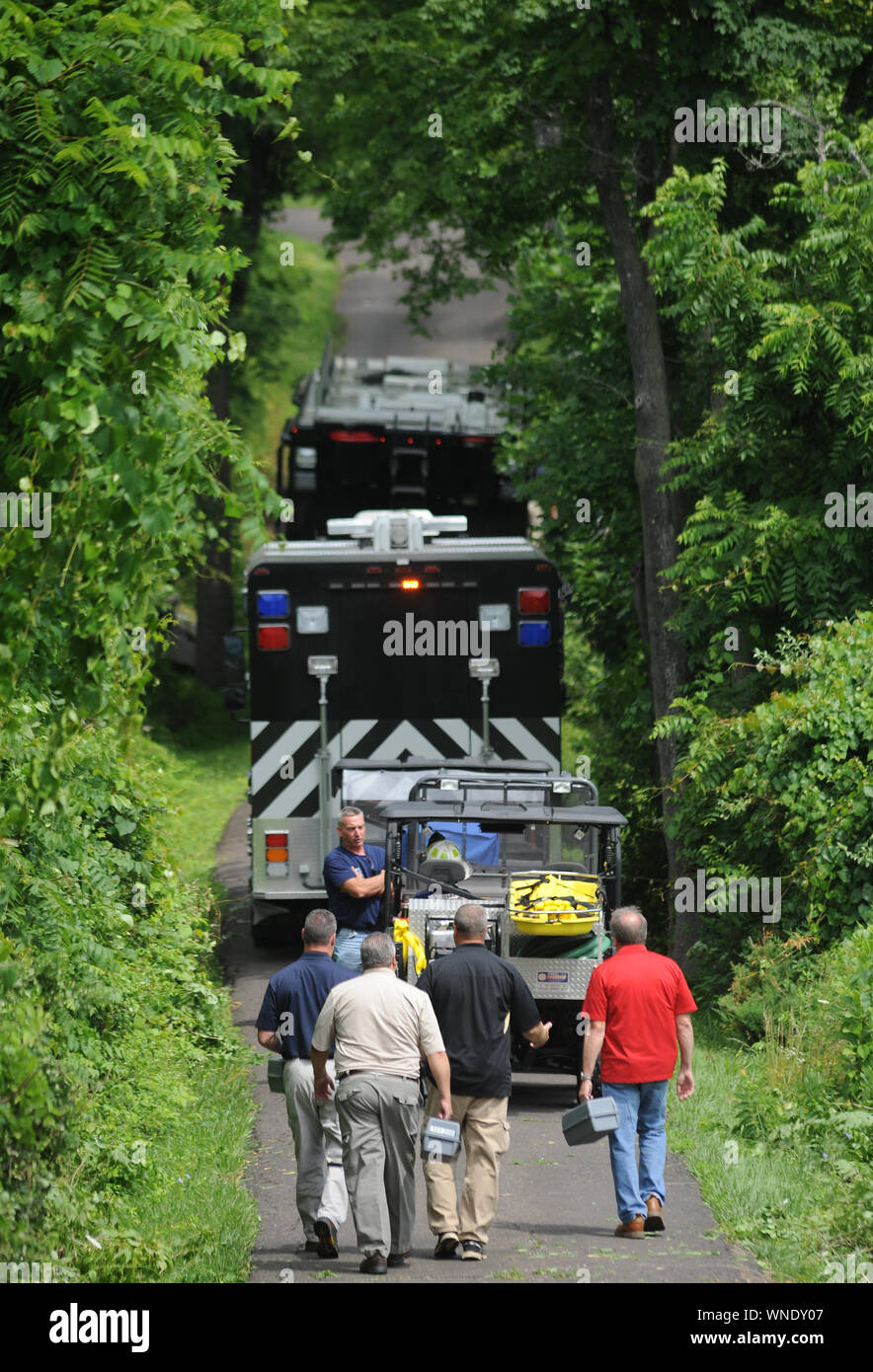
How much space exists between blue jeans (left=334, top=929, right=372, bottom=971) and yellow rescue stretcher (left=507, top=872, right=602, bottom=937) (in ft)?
3.92

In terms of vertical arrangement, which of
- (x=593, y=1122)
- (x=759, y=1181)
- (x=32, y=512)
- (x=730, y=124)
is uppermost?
(x=730, y=124)

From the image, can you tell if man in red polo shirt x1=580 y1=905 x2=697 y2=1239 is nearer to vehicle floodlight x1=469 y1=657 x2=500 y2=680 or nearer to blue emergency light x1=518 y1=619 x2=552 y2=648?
vehicle floodlight x1=469 y1=657 x2=500 y2=680

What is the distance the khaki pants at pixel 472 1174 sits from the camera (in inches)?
310

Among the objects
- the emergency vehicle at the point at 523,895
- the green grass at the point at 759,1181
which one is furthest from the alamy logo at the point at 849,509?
the green grass at the point at 759,1181

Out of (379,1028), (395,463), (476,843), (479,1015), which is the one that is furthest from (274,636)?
(379,1028)

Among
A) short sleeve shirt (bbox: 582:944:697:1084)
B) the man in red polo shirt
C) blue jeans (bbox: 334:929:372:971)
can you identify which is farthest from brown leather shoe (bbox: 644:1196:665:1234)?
blue jeans (bbox: 334:929:372:971)

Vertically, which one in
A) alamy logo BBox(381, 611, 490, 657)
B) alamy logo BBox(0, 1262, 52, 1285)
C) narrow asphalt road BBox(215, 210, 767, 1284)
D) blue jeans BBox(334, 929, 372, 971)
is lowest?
narrow asphalt road BBox(215, 210, 767, 1284)

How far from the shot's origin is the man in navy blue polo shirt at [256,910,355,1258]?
25.8 feet

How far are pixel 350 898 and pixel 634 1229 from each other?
3.58 m

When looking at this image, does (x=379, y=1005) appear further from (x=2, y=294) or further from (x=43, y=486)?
(x=2, y=294)

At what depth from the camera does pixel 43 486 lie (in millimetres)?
5957

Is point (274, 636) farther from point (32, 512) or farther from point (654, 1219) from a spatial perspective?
point (32, 512)

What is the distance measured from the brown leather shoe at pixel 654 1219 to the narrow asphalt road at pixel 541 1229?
48mm

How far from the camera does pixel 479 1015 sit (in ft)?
26.5
